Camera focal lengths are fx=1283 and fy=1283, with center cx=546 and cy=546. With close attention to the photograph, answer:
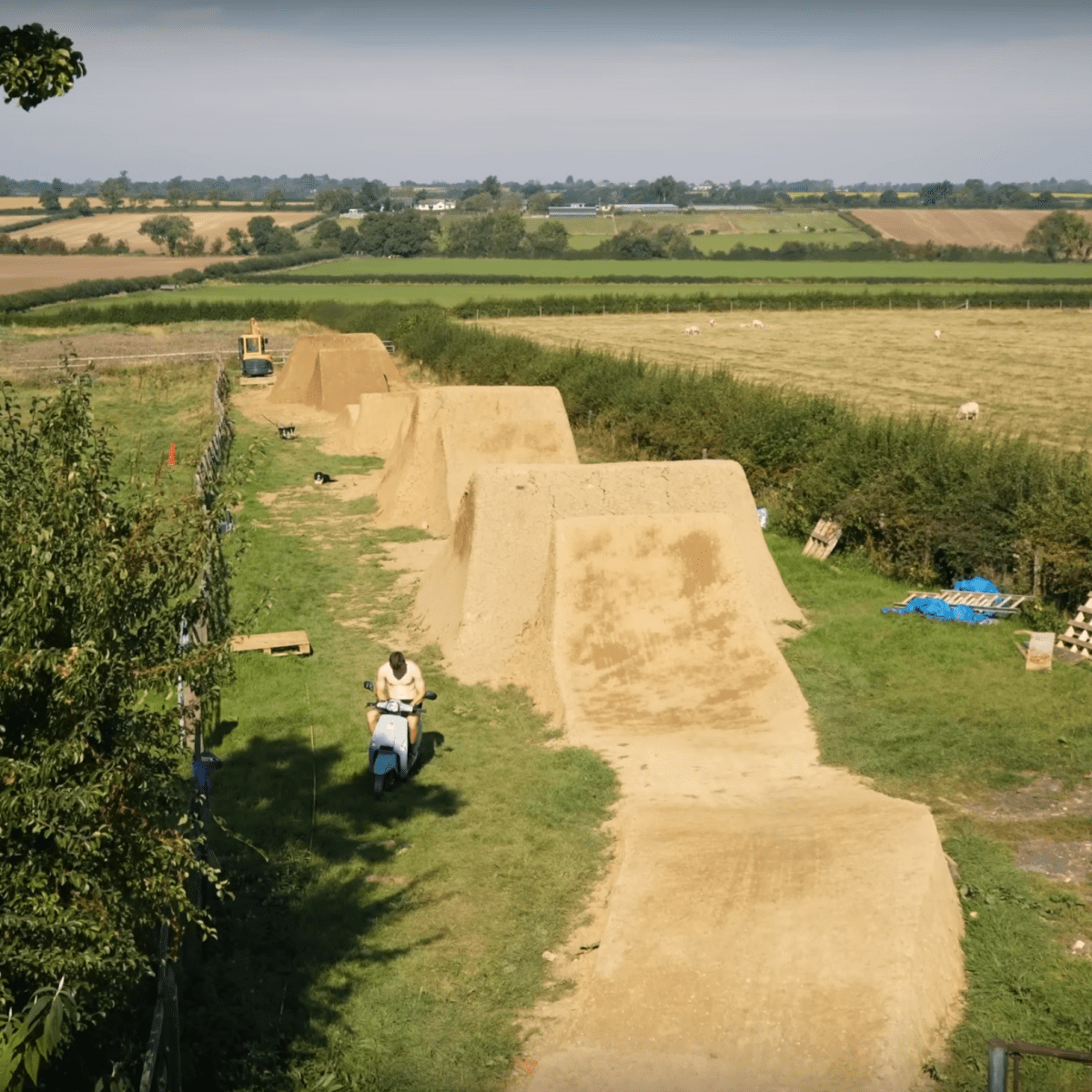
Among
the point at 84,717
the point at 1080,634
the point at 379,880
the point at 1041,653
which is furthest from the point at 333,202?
the point at 84,717

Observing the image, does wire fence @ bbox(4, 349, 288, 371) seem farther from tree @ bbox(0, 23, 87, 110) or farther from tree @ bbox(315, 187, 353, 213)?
tree @ bbox(315, 187, 353, 213)

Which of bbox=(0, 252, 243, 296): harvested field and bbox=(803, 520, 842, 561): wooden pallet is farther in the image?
bbox=(0, 252, 243, 296): harvested field

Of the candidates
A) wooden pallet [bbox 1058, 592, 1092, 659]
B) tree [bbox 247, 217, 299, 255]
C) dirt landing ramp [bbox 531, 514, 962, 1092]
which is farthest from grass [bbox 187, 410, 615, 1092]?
tree [bbox 247, 217, 299, 255]

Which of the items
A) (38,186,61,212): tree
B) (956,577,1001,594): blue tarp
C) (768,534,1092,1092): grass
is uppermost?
(38,186,61,212): tree

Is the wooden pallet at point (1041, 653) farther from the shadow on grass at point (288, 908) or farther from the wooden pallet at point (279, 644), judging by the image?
the wooden pallet at point (279, 644)

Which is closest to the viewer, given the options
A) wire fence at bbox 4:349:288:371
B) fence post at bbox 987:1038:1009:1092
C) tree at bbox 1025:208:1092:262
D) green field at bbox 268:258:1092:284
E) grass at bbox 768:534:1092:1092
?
fence post at bbox 987:1038:1009:1092

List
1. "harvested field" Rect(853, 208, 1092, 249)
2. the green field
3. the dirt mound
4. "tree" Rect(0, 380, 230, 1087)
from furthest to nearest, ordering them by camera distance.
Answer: "harvested field" Rect(853, 208, 1092, 249) → the green field → the dirt mound → "tree" Rect(0, 380, 230, 1087)

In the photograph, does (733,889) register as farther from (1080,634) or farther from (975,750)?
(1080,634)
